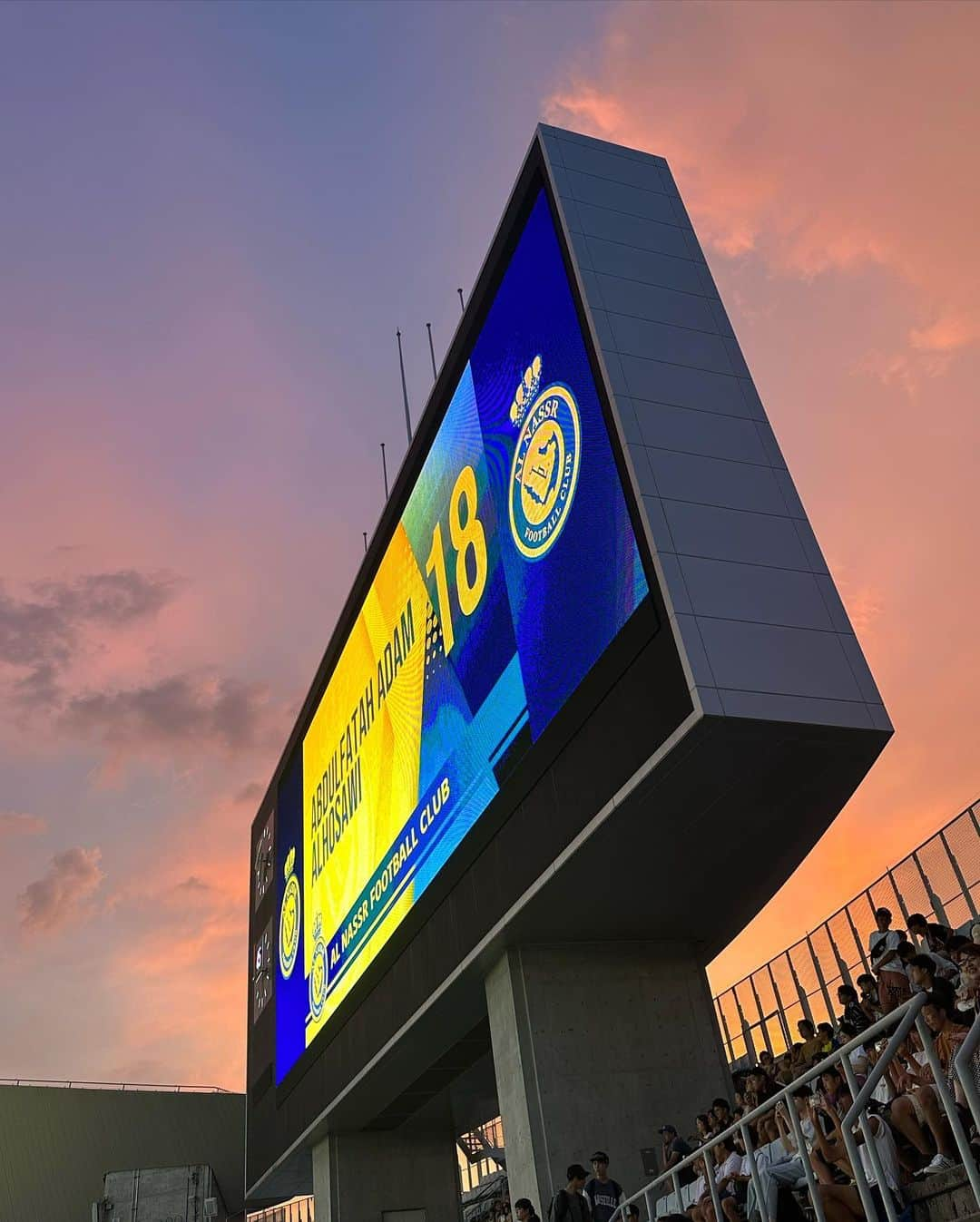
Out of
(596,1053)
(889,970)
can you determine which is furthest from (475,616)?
(889,970)

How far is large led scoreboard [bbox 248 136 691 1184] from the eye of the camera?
10.9 m

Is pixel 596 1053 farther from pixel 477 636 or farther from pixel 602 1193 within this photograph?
pixel 477 636

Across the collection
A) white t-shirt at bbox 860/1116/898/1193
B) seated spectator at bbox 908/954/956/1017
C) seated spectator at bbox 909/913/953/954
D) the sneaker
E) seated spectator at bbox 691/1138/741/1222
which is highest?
seated spectator at bbox 909/913/953/954

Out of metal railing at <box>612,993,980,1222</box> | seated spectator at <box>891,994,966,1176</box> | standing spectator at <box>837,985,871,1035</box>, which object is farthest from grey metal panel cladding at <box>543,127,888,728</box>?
metal railing at <box>612,993,980,1222</box>

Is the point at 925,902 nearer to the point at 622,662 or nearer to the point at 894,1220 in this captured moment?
the point at 622,662

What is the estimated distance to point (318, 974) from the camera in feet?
61.2

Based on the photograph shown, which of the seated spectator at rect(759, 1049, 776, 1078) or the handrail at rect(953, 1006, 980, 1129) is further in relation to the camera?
the seated spectator at rect(759, 1049, 776, 1078)

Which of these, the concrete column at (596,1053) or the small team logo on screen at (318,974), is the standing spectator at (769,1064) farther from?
the small team logo on screen at (318,974)

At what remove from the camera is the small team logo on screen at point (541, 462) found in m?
11.6

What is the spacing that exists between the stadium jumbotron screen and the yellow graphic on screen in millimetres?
48

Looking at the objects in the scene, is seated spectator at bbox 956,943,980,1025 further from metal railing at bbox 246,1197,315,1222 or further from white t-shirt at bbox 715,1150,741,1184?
metal railing at bbox 246,1197,315,1222

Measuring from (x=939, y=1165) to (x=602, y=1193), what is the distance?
508cm

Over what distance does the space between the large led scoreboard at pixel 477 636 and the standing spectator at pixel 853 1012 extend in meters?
2.66

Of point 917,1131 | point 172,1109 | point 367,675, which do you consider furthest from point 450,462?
point 172,1109
